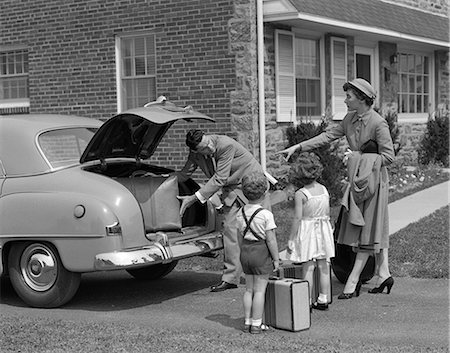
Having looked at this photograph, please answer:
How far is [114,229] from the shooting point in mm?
6688

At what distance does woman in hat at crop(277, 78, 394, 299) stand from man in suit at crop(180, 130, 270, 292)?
0.91 metres

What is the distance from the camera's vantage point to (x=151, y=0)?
1407 centimetres

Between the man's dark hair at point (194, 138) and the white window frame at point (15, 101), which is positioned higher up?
the white window frame at point (15, 101)

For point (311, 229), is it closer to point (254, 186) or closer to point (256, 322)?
point (254, 186)

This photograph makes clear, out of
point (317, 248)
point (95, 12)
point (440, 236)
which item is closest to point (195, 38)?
point (95, 12)

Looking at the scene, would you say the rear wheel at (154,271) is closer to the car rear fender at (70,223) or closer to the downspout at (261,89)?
the car rear fender at (70,223)

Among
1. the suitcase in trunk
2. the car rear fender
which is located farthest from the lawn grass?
the car rear fender

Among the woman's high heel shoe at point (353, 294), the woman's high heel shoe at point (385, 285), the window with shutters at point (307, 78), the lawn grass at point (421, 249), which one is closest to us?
the woman's high heel shoe at point (353, 294)

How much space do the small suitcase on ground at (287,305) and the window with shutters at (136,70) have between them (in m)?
8.64

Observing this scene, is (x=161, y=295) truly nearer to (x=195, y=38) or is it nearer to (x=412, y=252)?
(x=412, y=252)

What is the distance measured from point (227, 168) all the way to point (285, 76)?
6.71 metres

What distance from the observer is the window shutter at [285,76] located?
44.9 feet

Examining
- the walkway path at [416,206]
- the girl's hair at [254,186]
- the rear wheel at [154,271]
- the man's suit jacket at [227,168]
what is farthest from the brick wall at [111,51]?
the girl's hair at [254,186]

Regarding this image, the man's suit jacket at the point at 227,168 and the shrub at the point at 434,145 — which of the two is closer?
the man's suit jacket at the point at 227,168
